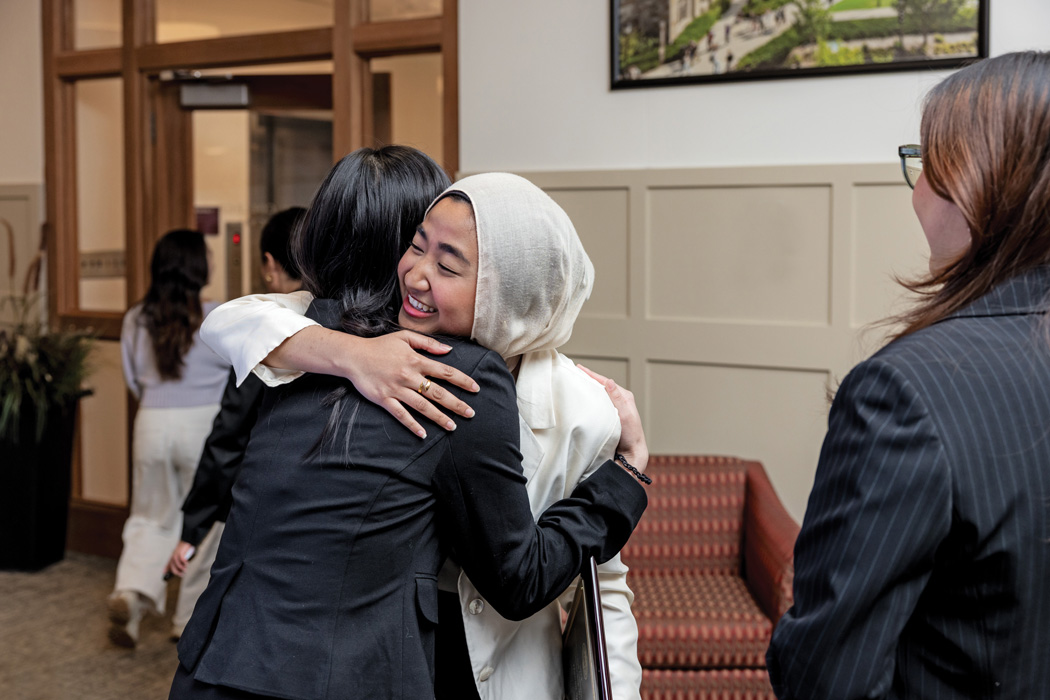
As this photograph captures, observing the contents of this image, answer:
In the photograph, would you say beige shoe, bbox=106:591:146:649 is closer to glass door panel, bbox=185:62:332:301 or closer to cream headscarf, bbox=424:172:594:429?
glass door panel, bbox=185:62:332:301

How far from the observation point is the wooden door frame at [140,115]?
416cm

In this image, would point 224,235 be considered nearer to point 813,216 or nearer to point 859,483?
point 813,216

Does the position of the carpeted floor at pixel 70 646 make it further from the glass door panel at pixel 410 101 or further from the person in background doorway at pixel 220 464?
the glass door panel at pixel 410 101

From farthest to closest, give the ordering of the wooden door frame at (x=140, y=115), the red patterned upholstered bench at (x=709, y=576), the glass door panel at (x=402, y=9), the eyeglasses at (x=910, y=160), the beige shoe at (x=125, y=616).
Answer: the wooden door frame at (x=140, y=115), the glass door panel at (x=402, y=9), the beige shoe at (x=125, y=616), the red patterned upholstered bench at (x=709, y=576), the eyeglasses at (x=910, y=160)

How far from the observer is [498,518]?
1153 mm

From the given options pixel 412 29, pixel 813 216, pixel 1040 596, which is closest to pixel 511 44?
pixel 412 29

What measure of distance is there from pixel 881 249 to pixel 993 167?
2471mm

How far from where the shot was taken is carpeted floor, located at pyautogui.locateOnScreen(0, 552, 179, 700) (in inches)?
131

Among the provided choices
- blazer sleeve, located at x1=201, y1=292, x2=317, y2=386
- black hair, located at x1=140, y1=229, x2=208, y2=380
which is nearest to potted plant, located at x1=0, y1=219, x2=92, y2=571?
black hair, located at x1=140, y1=229, x2=208, y2=380

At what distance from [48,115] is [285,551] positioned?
4.59 metres

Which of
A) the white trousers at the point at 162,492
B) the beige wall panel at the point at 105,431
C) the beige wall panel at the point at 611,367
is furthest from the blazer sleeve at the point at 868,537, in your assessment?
the beige wall panel at the point at 105,431

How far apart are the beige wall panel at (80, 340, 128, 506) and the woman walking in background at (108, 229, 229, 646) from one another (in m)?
1.11

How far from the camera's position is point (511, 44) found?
3756 mm

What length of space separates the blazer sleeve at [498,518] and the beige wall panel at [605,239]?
2459mm
